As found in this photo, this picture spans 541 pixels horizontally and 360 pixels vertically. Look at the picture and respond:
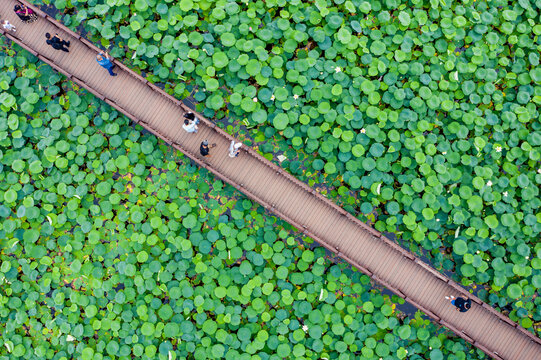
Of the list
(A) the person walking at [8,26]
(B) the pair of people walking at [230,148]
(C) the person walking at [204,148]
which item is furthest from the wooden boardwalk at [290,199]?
(C) the person walking at [204,148]

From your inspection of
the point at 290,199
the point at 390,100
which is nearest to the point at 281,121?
the point at 290,199

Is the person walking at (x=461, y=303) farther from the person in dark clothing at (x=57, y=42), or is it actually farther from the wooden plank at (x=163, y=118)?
the person in dark clothing at (x=57, y=42)

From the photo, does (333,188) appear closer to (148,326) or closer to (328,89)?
(328,89)

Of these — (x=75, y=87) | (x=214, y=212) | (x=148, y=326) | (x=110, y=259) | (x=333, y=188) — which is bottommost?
(x=148, y=326)

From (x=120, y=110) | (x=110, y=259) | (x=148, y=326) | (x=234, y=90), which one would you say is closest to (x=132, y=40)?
(x=120, y=110)

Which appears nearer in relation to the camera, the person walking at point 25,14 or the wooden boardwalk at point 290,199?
the wooden boardwalk at point 290,199

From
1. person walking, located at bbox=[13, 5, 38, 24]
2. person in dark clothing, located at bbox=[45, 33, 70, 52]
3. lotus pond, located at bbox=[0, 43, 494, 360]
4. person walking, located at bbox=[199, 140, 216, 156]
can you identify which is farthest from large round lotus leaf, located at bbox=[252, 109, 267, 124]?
person walking, located at bbox=[13, 5, 38, 24]
